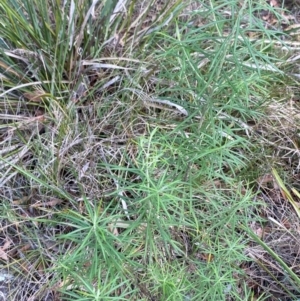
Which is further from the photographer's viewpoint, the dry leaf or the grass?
the dry leaf

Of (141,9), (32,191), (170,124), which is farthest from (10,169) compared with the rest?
(141,9)

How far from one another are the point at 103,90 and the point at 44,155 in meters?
0.29

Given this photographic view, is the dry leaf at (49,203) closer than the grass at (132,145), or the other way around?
the grass at (132,145)

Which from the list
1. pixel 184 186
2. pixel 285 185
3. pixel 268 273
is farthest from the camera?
pixel 285 185

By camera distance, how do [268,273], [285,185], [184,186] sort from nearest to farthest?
[184,186]
[268,273]
[285,185]

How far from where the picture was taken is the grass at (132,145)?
134 centimetres

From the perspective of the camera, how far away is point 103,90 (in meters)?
1.69

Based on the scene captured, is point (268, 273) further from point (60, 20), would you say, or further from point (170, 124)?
point (60, 20)

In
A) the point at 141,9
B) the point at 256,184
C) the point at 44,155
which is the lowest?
the point at 256,184

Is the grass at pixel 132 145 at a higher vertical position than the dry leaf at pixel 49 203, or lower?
higher

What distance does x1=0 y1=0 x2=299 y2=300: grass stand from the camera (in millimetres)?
1338

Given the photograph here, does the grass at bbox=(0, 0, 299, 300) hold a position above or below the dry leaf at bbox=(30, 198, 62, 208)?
above

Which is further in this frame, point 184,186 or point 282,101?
point 282,101

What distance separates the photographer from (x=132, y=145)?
5.30 ft
